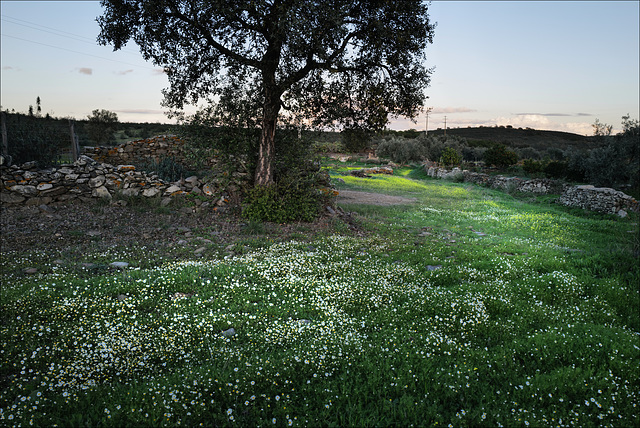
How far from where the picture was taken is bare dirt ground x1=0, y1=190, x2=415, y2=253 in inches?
406

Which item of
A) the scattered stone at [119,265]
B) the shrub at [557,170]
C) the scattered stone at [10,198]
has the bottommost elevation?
the scattered stone at [119,265]

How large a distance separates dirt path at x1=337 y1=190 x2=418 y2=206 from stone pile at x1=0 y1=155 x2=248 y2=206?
815 centimetres

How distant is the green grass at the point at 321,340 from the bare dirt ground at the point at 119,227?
1.33m

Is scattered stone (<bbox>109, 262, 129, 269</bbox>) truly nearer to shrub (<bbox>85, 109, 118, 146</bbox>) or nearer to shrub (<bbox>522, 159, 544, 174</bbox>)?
shrub (<bbox>85, 109, 118, 146</bbox>)

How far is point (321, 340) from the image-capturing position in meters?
5.25

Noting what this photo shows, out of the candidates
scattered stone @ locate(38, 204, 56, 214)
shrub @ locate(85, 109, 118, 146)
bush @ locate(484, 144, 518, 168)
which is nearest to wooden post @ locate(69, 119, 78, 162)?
scattered stone @ locate(38, 204, 56, 214)

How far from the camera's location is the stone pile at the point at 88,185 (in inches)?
543

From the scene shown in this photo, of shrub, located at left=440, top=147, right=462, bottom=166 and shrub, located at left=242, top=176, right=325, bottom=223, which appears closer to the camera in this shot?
shrub, located at left=242, top=176, right=325, bottom=223

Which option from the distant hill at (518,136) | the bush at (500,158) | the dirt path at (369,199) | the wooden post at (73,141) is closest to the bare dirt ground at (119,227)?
the wooden post at (73,141)

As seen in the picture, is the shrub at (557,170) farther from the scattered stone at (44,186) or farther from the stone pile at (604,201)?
the scattered stone at (44,186)

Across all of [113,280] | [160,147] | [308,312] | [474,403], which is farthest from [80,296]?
[160,147]

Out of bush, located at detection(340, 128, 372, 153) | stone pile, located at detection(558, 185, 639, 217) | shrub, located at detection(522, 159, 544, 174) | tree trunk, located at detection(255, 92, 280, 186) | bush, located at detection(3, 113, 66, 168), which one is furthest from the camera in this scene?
shrub, located at detection(522, 159, 544, 174)

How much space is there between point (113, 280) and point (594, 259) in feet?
38.5

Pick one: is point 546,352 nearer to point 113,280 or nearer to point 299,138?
point 113,280
